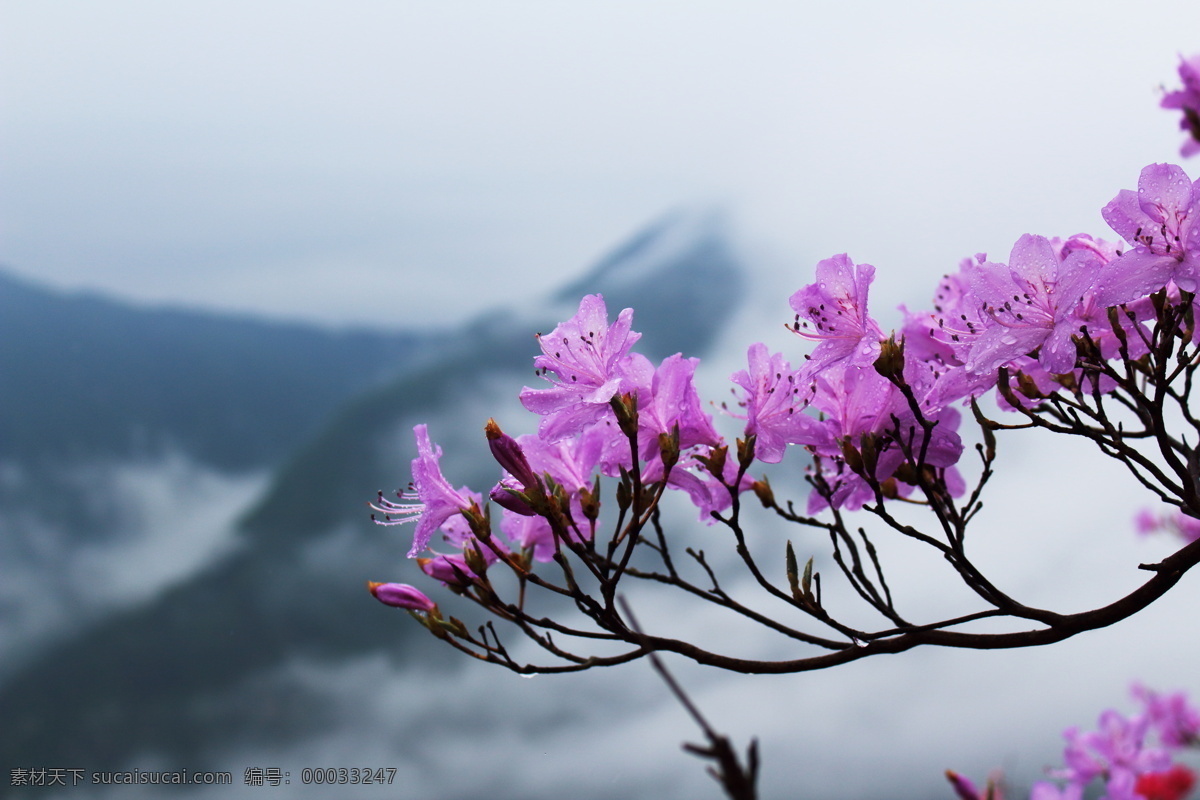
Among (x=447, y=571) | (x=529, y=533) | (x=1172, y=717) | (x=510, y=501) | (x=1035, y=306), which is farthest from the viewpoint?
(x=1172, y=717)

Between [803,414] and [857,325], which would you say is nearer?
[857,325]

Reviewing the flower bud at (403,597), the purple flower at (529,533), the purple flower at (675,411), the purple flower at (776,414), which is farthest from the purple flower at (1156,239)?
the flower bud at (403,597)

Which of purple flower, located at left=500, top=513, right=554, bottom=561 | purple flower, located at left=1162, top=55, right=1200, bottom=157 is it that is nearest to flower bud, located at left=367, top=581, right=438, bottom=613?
purple flower, located at left=500, top=513, right=554, bottom=561

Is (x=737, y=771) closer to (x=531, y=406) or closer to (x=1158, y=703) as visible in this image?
(x=531, y=406)

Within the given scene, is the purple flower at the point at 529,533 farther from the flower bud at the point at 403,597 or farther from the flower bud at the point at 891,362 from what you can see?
the flower bud at the point at 891,362

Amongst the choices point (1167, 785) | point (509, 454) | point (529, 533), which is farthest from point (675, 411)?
point (1167, 785)

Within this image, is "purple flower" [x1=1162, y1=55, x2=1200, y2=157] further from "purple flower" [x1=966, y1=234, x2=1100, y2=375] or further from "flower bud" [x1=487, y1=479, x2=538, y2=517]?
"flower bud" [x1=487, y1=479, x2=538, y2=517]

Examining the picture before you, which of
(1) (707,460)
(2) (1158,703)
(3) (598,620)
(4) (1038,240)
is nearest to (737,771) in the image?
(3) (598,620)

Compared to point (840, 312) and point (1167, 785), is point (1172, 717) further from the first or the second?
point (840, 312)
